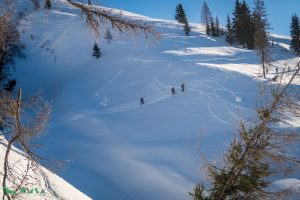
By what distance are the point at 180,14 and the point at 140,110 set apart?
204 ft

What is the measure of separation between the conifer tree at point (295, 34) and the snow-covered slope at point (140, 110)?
9782mm

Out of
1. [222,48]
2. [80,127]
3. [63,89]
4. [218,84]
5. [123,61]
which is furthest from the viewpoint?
[222,48]

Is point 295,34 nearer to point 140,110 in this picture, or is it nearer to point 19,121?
point 140,110

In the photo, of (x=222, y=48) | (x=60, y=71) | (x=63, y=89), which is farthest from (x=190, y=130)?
(x=222, y=48)

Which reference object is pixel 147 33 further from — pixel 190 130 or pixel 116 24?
pixel 190 130

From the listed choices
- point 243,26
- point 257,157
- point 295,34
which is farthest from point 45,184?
point 295,34

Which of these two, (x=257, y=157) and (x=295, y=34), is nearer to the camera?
(x=257, y=157)

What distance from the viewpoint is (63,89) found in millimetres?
54062

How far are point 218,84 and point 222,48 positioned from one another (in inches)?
1185

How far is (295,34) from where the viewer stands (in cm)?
8088

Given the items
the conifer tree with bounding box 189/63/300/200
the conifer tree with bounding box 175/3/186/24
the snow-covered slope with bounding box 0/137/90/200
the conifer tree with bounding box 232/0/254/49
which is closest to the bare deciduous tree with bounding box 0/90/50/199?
the conifer tree with bounding box 189/63/300/200

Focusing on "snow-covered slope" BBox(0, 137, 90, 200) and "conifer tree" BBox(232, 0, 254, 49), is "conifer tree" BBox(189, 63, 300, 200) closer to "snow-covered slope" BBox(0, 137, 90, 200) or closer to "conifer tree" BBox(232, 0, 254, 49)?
"snow-covered slope" BBox(0, 137, 90, 200)

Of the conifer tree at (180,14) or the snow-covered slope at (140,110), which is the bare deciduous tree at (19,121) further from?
the conifer tree at (180,14)

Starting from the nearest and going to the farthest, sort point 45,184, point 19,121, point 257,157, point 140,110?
point 19,121, point 257,157, point 45,184, point 140,110
